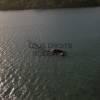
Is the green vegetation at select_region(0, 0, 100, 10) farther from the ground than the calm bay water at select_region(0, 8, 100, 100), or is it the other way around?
the green vegetation at select_region(0, 0, 100, 10)

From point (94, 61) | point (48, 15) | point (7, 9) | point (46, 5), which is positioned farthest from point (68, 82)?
point (7, 9)

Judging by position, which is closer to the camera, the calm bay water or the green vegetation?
the calm bay water

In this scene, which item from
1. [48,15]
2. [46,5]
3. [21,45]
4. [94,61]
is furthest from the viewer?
[46,5]

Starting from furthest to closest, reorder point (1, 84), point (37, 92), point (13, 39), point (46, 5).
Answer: point (46, 5)
point (13, 39)
point (1, 84)
point (37, 92)

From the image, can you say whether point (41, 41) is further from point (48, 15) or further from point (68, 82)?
point (48, 15)
